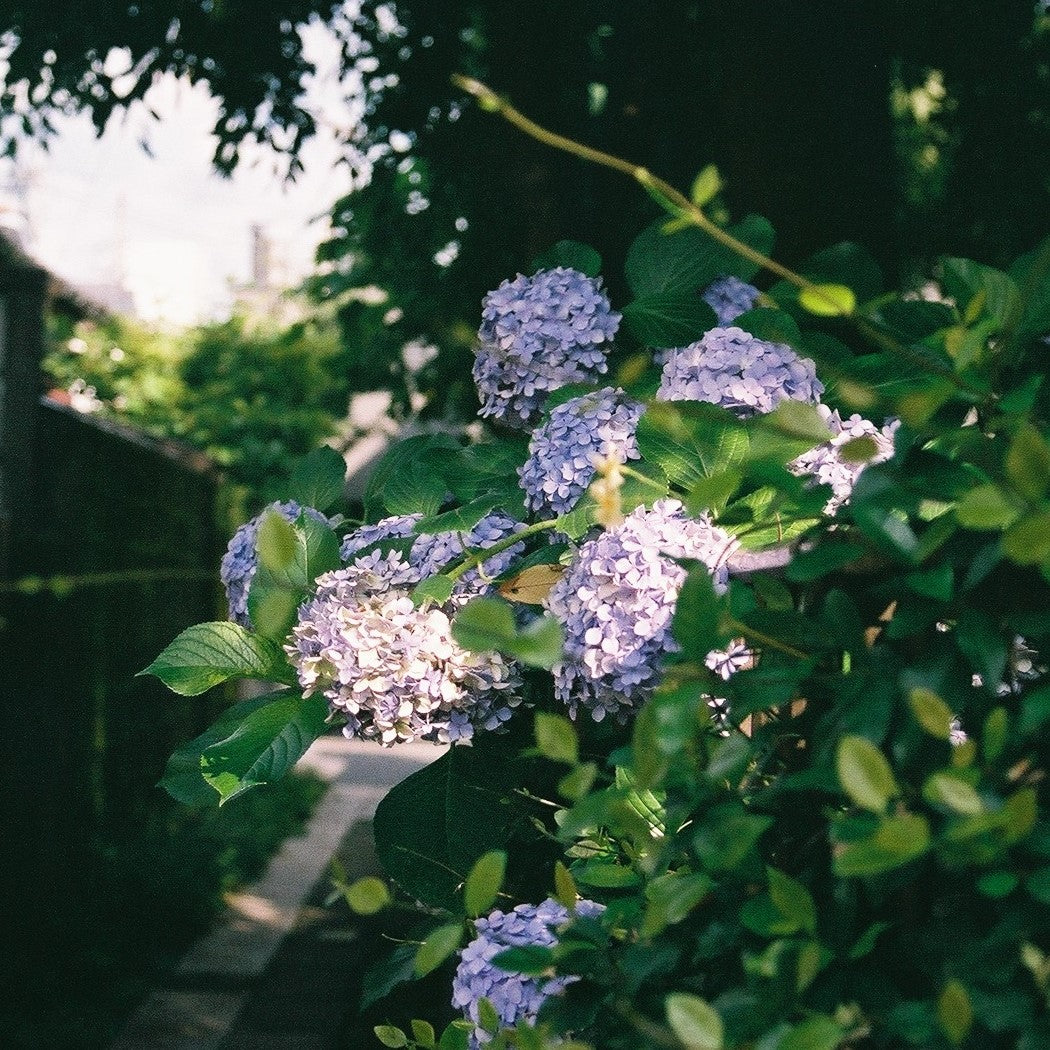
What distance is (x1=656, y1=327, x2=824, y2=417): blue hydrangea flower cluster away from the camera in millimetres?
1641

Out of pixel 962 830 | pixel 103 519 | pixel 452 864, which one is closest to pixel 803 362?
pixel 452 864

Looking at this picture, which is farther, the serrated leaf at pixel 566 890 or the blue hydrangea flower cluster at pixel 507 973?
the blue hydrangea flower cluster at pixel 507 973

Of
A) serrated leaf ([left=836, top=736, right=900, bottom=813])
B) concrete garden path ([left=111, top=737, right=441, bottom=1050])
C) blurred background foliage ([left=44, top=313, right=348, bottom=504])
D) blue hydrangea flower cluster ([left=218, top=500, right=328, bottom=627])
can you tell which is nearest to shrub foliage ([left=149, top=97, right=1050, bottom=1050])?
serrated leaf ([left=836, top=736, right=900, bottom=813])

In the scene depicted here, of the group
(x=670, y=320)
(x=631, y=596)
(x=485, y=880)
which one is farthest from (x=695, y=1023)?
(x=670, y=320)

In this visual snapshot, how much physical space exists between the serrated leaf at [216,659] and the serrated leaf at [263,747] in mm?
62

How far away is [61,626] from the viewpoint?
21.8 ft

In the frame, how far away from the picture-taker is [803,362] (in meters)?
1.71

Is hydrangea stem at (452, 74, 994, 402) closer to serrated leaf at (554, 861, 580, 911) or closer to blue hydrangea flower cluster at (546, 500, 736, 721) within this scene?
blue hydrangea flower cluster at (546, 500, 736, 721)

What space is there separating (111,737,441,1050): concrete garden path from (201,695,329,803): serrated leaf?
3636 millimetres

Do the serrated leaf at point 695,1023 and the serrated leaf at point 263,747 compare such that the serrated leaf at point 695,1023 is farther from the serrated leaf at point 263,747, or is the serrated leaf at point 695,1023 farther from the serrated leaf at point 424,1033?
the serrated leaf at point 263,747

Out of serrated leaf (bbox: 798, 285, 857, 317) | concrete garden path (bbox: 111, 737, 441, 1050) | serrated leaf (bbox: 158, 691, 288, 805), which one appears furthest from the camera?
concrete garden path (bbox: 111, 737, 441, 1050)

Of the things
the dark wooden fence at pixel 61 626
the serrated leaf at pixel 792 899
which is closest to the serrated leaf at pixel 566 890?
the serrated leaf at pixel 792 899

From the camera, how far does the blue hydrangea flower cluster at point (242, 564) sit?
75.6 inches

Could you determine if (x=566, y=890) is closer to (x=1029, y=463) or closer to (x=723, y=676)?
(x=723, y=676)
